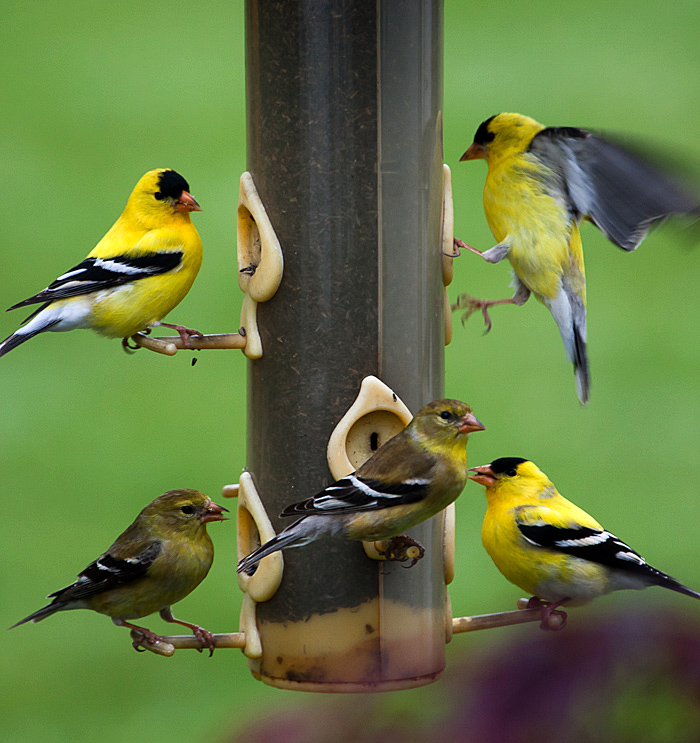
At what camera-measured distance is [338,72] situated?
399cm

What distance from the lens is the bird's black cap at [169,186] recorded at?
4434 millimetres

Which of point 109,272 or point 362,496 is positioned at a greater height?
point 109,272

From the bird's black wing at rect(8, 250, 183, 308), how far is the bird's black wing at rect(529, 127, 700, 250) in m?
1.44

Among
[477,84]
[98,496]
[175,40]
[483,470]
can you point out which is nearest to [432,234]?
[483,470]

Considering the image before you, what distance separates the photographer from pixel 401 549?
3857mm

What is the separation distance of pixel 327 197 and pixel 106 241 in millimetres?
908

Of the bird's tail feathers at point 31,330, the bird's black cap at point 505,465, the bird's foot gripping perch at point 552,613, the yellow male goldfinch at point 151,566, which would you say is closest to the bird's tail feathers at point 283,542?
the yellow male goldfinch at point 151,566

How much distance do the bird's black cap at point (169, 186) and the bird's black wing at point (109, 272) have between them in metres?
0.27

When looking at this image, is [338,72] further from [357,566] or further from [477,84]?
[477,84]

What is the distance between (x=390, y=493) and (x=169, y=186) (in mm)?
1533

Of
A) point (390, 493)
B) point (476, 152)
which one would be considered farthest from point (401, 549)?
point (476, 152)

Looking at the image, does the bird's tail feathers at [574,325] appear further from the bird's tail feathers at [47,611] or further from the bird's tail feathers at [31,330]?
the bird's tail feathers at [47,611]

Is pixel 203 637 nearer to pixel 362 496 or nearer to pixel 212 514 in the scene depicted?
pixel 212 514

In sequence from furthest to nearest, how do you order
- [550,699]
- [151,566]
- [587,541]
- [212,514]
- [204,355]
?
[204,355], [587,541], [212,514], [151,566], [550,699]
